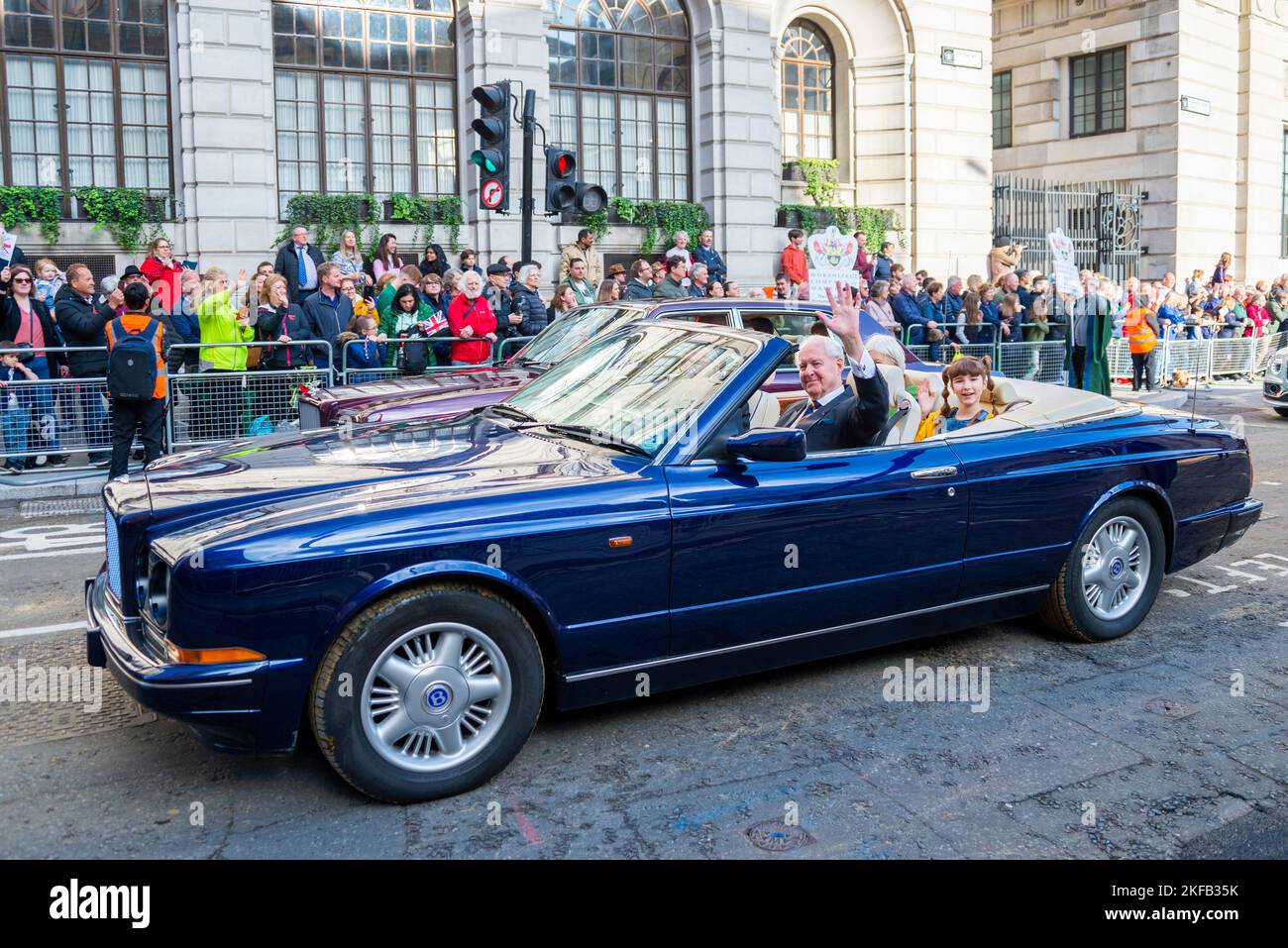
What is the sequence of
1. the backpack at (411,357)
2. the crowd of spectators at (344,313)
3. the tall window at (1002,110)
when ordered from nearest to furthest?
the crowd of spectators at (344,313), the backpack at (411,357), the tall window at (1002,110)

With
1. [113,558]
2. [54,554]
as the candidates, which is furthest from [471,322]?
[113,558]

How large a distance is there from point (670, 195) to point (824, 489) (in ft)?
61.1

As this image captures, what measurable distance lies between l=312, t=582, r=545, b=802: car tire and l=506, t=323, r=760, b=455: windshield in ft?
3.36

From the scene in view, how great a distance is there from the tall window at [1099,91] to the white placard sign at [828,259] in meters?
22.5

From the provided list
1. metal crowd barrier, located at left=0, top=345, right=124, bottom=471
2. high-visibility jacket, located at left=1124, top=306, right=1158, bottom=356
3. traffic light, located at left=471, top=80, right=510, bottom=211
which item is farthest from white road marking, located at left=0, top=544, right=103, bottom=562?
high-visibility jacket, located at left=1124, top=306, right=1158, bottom=356

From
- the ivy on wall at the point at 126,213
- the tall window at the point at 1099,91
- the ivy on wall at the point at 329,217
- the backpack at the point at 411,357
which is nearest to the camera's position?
the backpack at the point at 411,357

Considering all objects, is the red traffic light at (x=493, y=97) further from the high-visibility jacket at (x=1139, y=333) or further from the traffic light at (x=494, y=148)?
the high-visibility jacket at (x=1139, y=333)

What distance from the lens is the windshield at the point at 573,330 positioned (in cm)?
941

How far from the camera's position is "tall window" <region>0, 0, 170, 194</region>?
686 inches

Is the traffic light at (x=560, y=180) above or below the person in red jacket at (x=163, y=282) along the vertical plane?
above

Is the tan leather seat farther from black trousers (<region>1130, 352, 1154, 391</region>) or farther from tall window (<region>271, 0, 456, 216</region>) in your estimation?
black trousers (<region>1130, 352, 1154, 391</region>)

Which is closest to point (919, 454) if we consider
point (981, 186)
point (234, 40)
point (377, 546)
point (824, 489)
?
point (824, 489)

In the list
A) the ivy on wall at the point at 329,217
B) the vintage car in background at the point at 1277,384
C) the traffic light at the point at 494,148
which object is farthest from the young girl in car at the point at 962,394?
the ivy on wall at the point at 329,217
